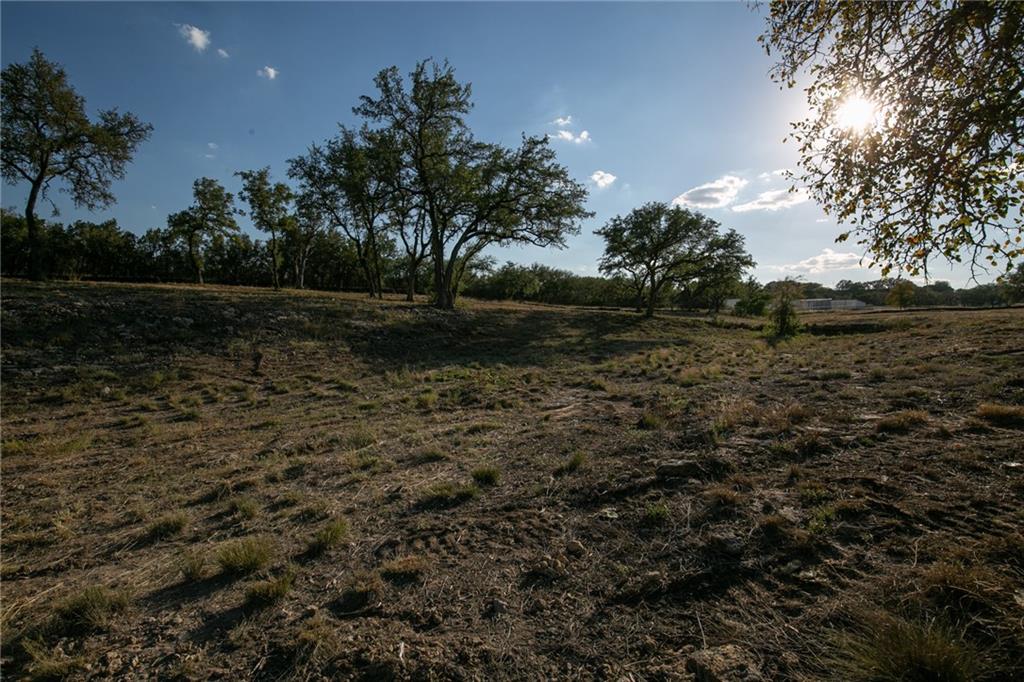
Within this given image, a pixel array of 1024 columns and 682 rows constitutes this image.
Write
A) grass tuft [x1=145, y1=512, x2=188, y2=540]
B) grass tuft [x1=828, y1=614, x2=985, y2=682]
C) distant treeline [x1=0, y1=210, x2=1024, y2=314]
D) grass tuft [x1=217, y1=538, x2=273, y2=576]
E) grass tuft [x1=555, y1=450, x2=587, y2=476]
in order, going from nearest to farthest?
grass tuft [x1=828, y1=614, x2=985, y2=682] → grass tuft [x1=217, y1=538, x2=273, y2=576] → grass tuft [x1=145, y1=512, x2=188, y2=540] → grass tuft [x1=555, y1=450, x2=587, y2=476] → distant treeline [x1=0, y1=210, x2=1024, y2=314]

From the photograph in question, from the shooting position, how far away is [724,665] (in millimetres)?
2562

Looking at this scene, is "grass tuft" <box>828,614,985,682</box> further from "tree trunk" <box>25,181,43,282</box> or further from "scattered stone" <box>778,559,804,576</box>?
"tree trunk" <box>25,181,43,282</box>

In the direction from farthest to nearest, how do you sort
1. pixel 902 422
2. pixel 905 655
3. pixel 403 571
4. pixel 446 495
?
pixel 902 422 → pixel 446 495 → pixel 403 571 → pixel 905 655

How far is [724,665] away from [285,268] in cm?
9411

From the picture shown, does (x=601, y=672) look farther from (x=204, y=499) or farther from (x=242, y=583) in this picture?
(x=204, y=499)

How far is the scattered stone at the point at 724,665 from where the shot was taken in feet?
8.10

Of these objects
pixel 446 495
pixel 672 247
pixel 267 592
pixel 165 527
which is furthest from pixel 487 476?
pixel 672 247

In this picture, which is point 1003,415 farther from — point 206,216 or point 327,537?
point 206,216

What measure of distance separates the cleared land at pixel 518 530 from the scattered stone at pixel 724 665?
0.06ft

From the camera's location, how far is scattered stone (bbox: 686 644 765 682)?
8.10 feet

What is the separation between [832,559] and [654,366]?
40.8ft

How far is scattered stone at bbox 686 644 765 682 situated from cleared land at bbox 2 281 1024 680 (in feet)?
0.06

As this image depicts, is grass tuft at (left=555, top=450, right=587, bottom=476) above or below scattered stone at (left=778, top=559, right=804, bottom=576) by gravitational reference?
below

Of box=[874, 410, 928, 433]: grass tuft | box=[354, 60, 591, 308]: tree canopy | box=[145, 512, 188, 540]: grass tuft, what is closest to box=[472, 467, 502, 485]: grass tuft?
box=[145, 512, 188, 540]: grass tuft
